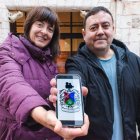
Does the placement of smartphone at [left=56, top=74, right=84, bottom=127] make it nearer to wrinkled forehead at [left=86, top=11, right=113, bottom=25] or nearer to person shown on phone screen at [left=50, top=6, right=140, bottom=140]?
person shown on phone screen at [left=50, top=6, right=140, bottom=140]

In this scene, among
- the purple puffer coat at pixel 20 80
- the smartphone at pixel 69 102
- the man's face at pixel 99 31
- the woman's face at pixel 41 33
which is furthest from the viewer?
the man's face at pixel 99 31

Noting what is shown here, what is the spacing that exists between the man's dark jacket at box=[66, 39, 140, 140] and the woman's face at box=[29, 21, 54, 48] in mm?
192

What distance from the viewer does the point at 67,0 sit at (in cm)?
579

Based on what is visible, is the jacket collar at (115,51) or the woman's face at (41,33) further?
the jacket collar at (115,51)

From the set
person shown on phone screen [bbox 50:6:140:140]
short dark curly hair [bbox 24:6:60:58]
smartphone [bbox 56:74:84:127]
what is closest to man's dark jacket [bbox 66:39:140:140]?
person shown on phone screen [bbox 50:6:140:140]

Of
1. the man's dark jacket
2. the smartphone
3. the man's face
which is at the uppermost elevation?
the man's face

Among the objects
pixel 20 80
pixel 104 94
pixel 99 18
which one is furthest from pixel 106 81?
pixel 20 80

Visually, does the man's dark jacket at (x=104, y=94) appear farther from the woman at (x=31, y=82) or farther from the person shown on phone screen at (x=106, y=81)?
the woman at (x=31, y=82)

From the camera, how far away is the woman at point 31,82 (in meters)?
1.14

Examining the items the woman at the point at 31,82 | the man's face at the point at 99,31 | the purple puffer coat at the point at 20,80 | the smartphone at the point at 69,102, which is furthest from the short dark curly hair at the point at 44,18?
the smartphone at the point at 69,102

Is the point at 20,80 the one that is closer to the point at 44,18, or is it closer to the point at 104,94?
the point at 44,18

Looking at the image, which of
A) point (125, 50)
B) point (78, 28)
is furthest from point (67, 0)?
point (125, 50)

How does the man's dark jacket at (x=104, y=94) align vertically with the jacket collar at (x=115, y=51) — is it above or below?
below

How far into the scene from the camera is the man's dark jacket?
1864mm
